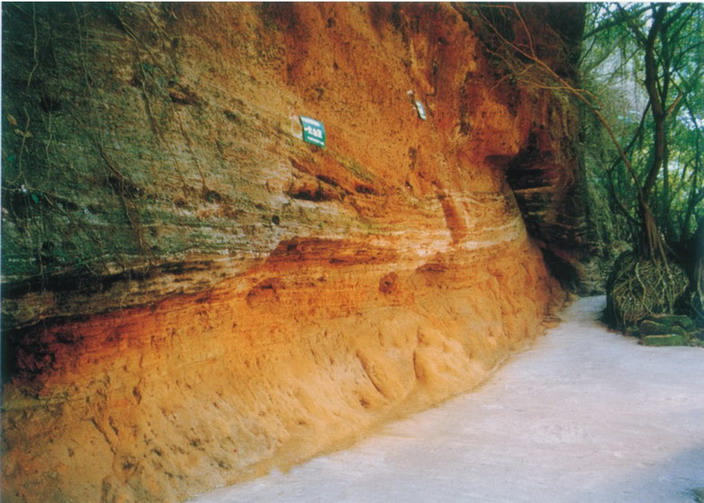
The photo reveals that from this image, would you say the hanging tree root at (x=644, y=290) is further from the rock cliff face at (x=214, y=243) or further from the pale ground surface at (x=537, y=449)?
the rock cliff face at (x=214, y=243)

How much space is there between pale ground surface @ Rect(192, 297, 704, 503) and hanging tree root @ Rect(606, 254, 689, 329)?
251 centimetres

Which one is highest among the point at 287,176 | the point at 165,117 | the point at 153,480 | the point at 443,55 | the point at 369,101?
the point at 443,55

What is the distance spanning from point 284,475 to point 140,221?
183 cm

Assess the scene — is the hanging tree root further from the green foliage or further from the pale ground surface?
the pale ground surface

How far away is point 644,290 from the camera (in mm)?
8102

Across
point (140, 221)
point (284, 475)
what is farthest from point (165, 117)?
point (284, 475)

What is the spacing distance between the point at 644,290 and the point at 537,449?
5.93 m

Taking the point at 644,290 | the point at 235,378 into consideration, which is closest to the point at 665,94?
the point at 644,290

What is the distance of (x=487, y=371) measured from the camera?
19.2 ft

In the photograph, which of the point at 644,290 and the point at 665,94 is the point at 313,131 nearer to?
the point at 644,290

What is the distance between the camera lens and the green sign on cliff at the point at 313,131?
4.16m

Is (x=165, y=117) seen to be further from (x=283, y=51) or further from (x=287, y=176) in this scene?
(x=283, y=51)

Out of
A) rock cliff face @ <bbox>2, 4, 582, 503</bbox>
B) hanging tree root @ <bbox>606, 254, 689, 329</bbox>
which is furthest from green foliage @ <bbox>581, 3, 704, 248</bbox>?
rock cliff face @ <bbox>2, 4, 582, 503</bbox>

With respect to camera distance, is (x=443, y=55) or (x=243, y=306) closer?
(x=243, y=306)
